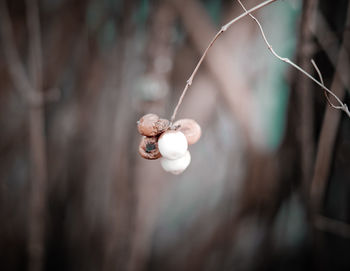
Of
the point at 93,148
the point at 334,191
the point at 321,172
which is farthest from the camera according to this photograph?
the point at 93,148

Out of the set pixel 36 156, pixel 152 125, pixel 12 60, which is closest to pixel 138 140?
pixel 36 156

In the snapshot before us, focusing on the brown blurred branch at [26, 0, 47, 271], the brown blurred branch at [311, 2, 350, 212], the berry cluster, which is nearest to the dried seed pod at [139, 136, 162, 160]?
the berry cluster

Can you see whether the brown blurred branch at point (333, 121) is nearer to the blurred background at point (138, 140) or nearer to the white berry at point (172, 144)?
the blurred background at point (138, 140)

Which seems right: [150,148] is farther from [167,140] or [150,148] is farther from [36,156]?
[36,156]

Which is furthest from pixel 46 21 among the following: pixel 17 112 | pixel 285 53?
pixel 285 53

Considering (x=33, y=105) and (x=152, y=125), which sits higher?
(x=33, y=105)

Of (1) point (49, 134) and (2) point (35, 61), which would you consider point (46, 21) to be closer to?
(2) point (35, 61)

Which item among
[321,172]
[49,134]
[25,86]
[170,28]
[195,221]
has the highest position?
[170,28]

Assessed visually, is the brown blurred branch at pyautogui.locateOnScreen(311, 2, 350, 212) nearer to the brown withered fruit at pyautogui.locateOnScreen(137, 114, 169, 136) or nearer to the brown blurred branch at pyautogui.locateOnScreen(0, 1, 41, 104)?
the brown withered fruit at pyautogui.locateOnScreen(137, 114, 169, 136)
